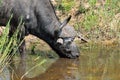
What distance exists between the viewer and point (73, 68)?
10062mm

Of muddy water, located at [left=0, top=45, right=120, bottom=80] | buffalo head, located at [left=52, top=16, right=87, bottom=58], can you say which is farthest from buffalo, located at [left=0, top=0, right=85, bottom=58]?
muddy water, located at [left=0, top=45, right=120, bottom=80]

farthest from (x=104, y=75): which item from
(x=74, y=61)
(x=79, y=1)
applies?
(x=79, y=1)

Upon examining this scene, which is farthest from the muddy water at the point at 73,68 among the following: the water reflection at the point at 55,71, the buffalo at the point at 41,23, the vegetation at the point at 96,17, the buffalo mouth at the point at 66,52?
the vegetation at the point at 96,17

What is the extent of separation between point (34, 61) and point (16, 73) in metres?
0.96

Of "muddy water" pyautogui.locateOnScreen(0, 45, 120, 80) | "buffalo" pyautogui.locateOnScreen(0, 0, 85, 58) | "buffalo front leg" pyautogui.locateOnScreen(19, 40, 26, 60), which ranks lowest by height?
"muddy water" pyautogui.locateOnScreen(0, 45, 120, 80)

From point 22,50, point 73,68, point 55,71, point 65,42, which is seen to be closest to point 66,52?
point 65,42

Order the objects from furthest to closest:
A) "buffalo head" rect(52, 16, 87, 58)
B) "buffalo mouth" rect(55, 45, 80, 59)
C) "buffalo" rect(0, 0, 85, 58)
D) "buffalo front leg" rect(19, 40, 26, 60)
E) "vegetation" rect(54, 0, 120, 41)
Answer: "vegetation" rect(54, 0, 120, 41)
"buffalo mouth" rect(55, 45, 80, 59)
"buffalo head" rect(52, 16, 87, 58)
"buffalo front leg" rect(19, 40, 26, 60)
"buffalo" rect(0, 0, 85, 58)

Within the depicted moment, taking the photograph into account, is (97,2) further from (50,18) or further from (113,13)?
(50,18)

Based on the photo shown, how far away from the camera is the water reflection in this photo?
9.10m

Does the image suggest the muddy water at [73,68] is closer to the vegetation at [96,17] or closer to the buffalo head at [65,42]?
the buffalo head at [65,42]

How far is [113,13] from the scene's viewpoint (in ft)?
42.4

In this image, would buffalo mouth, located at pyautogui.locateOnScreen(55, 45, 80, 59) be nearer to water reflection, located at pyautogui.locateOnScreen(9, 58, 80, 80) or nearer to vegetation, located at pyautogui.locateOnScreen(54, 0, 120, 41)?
water reflection, located at pyautogui.locateOnScreen(9, 58, 80, 80)

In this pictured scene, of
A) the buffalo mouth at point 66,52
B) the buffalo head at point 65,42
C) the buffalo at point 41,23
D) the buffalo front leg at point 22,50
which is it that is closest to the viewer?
the buffalo at point 41,23

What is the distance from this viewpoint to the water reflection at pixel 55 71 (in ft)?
29.9
